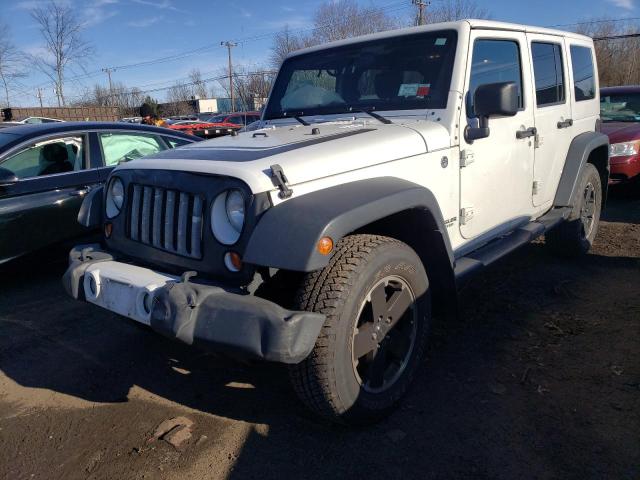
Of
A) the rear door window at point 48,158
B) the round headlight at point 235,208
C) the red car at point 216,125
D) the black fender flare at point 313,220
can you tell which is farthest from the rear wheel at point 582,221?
the red car at point 216,125

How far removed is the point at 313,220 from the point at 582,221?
3782 mm

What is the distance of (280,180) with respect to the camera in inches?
91.0

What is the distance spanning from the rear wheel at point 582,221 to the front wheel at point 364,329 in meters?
2.54

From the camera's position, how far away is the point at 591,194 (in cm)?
516

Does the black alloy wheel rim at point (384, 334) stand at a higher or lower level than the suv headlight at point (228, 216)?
lower

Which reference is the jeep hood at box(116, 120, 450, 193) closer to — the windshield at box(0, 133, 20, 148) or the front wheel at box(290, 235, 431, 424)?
the front wheel at box(290, 235, 431, 424)

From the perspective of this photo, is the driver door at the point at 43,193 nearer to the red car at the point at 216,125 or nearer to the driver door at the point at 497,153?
the driver door at the point at 497,153

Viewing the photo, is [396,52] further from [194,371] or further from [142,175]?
[194,371]

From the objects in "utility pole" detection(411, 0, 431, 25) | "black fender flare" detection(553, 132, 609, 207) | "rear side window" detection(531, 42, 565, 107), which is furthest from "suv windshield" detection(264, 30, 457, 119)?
"utility pole" detection(411, 0, 431, 25)

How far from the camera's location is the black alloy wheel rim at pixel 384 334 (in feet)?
8.38

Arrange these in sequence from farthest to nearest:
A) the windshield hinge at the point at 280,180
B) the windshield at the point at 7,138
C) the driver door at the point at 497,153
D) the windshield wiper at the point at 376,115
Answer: the windshield at the point at 7,138, the driver door at the point at 497,153, the windshield wiper at the point at 376,115, the windshield hinge at the point at 280,180

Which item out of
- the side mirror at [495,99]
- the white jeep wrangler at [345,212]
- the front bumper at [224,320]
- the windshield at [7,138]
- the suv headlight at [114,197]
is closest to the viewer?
the front bumper at [224,320]

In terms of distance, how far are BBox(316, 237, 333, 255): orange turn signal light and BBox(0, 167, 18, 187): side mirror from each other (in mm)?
3670

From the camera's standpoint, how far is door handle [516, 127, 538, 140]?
3739mm
